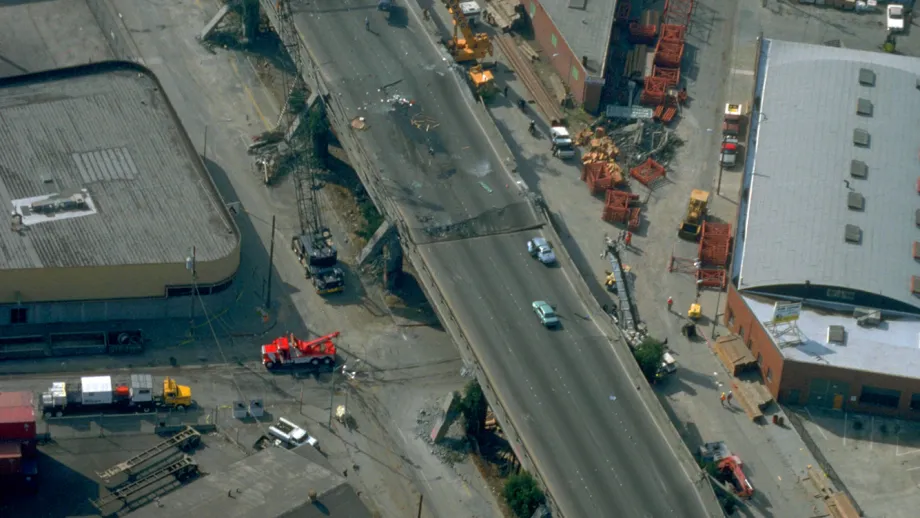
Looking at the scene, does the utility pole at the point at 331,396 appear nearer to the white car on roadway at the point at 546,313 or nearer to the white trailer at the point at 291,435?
the white trailer at the point at 291,435

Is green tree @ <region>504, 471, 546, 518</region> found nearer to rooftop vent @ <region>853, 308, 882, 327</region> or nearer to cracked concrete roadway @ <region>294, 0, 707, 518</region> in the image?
cracked concrete roadway @ <region>294, 0, 707, 518</region>

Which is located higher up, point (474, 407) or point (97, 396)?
point (474, 407)

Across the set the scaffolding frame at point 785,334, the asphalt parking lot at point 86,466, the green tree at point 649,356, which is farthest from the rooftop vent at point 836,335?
the asphalt parking lot at point 86,466

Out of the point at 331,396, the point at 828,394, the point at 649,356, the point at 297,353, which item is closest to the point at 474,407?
the point at 331,396

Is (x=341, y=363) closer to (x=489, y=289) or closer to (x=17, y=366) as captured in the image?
(x=489, y=289)

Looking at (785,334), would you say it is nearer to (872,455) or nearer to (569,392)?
(872,455)

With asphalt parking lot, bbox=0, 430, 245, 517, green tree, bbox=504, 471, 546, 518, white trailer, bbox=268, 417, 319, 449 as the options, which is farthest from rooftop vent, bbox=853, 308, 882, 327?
asphalt parking lot, bbox=0, 430, 245, 517
